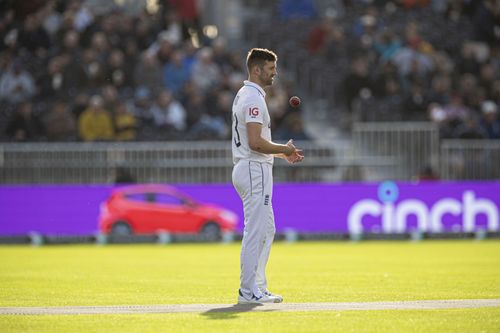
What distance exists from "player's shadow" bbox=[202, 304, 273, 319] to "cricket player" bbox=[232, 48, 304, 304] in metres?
0.24

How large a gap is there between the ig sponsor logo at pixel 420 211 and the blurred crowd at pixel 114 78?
8.59 feet

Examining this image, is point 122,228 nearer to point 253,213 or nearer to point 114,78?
point 114,78

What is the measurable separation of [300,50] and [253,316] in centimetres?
2283

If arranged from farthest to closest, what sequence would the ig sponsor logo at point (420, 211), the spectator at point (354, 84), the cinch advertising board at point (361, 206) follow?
the spectator at point (354, 84) → the ig sponsor logo at point (420, 211) → the cinch advertising board at point (361, 206)

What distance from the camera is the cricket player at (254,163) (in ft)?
36.9

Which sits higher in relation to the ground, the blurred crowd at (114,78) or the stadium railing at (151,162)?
the blurred crowd at (114,78)

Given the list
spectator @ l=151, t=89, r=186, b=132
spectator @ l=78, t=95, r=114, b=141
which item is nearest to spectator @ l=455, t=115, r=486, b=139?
spectator @ l=151, t=89, r=186, b=132

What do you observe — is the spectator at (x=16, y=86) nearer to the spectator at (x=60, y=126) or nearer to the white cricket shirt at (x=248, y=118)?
the spectator at (x=60, y=126)

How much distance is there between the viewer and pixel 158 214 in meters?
28.0

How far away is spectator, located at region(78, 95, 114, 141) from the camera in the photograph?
2769 cm

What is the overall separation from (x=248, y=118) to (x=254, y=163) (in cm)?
49

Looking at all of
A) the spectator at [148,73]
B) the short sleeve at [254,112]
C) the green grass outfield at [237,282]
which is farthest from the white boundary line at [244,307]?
the spectator at [148,73]

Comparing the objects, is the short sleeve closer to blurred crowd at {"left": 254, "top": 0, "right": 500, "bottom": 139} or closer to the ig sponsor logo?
the ig sponsor logo

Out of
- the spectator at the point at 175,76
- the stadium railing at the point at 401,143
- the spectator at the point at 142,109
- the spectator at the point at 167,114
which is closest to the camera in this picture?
the stadium railing at the point at 401,143
